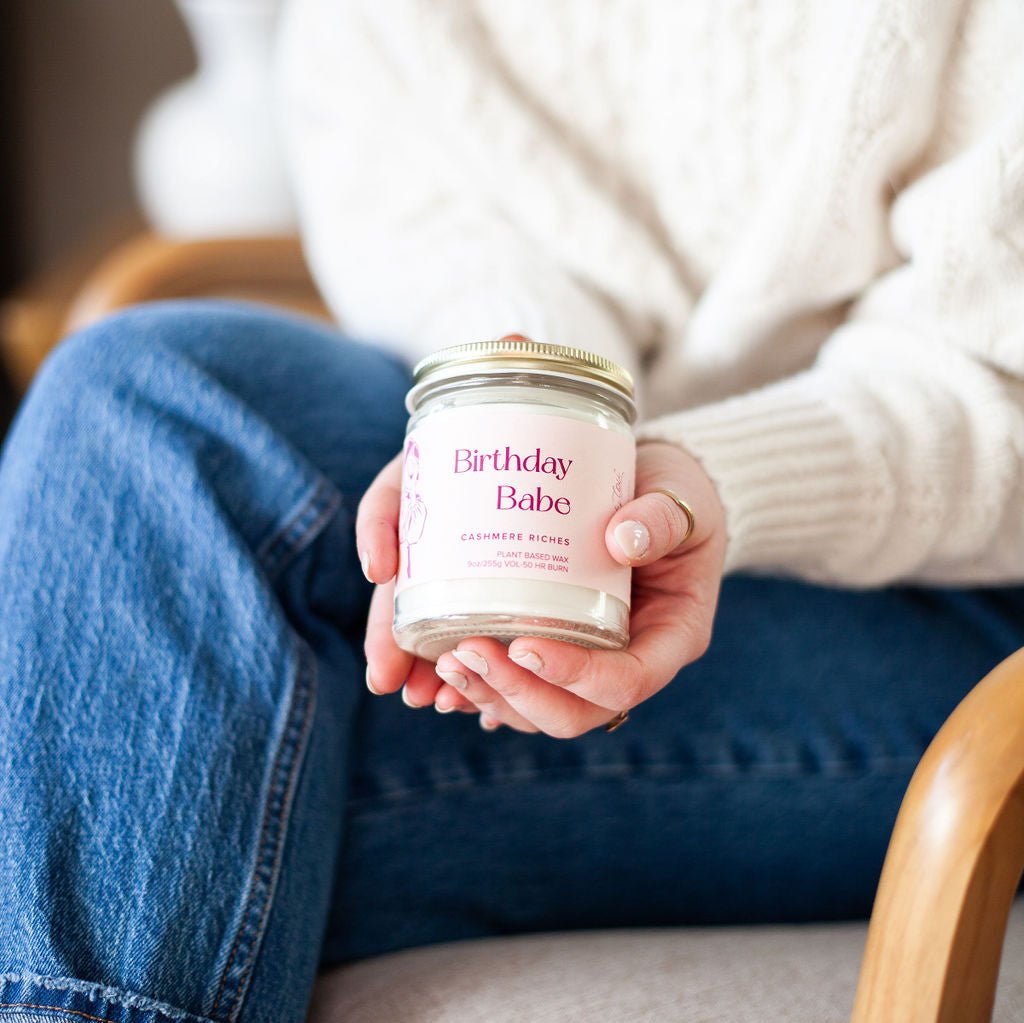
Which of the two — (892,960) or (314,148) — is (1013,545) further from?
(314,148)

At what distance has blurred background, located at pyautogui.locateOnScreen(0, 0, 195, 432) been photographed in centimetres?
181

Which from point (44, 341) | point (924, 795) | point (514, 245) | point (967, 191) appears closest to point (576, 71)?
point (514, 245)

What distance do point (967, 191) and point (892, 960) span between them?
42 centimetres

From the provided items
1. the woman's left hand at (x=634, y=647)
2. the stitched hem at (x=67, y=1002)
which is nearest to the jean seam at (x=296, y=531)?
the woman's left hand at (x=634, y=647)

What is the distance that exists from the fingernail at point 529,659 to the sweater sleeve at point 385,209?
0.34 metres

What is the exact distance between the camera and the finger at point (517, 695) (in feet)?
1.38

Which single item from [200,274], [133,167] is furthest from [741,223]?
[133,167]

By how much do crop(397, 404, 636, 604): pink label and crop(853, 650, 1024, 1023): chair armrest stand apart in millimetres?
146

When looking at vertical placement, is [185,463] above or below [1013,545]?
above

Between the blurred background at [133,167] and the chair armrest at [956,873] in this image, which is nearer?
the chair armrest at [956,873]

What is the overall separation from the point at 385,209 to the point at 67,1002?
592 millimetres

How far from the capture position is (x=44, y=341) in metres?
1.25

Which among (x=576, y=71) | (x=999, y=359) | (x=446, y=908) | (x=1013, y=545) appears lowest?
(x=446, y=908)

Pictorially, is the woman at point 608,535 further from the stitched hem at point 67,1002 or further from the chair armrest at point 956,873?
the chair armrest at point 956,873
